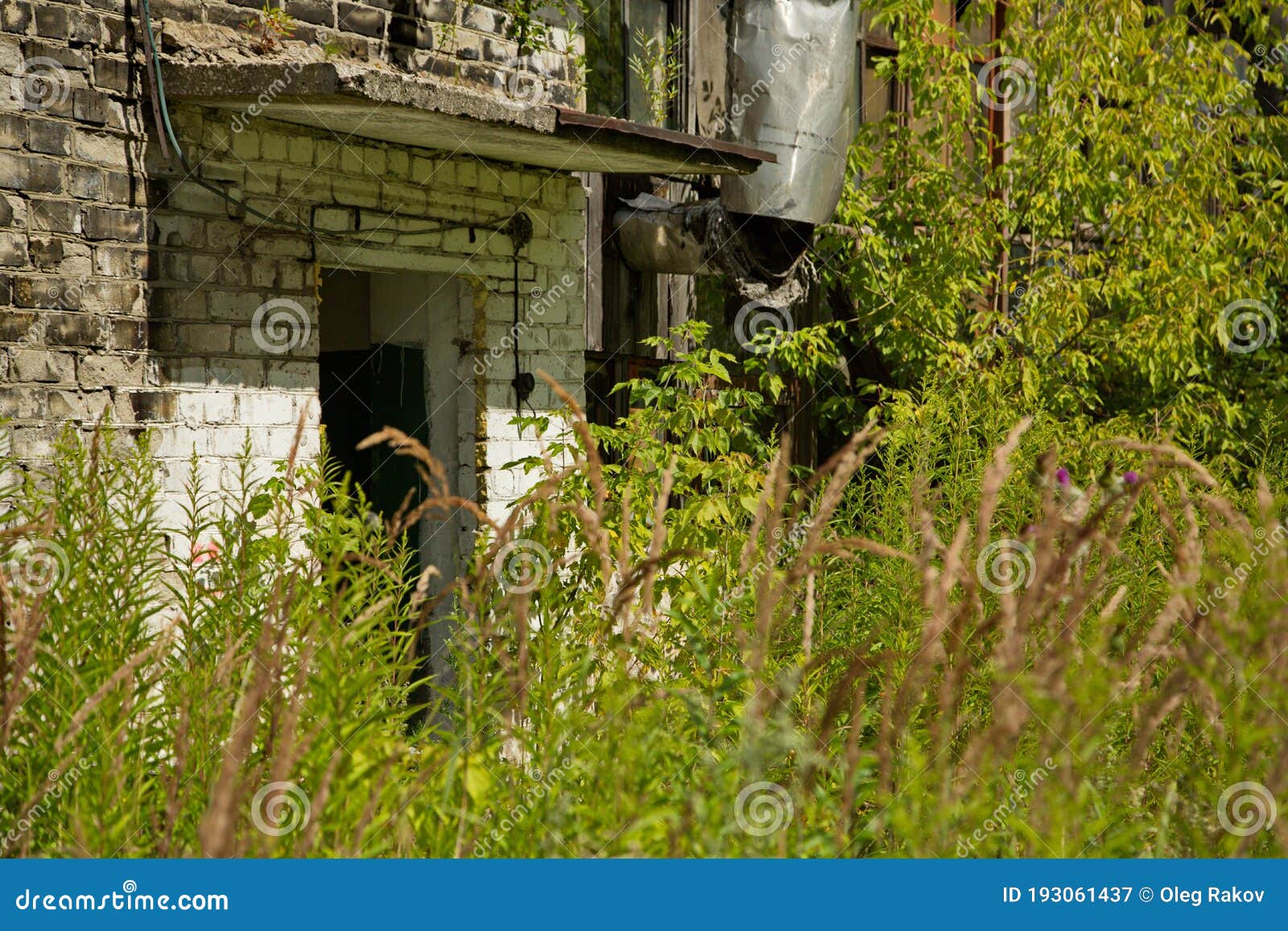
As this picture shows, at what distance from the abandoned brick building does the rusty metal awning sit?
1cm

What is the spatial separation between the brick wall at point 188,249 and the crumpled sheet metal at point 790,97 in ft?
7.32

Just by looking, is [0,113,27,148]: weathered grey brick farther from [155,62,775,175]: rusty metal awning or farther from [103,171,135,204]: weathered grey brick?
[155,62,775,175]: rusty metal awning

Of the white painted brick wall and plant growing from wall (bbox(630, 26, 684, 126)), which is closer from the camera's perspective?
the white painted brick wall

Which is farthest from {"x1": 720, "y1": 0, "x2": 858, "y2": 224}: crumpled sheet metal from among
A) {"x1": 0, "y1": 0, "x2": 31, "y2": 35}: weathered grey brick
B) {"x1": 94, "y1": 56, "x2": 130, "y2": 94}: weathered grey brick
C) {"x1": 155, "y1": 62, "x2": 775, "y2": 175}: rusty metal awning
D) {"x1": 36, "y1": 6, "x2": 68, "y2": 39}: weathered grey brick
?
{"x1": 0, "y1": 0, "x2": 31, "y2": 35}: weathered grey brick

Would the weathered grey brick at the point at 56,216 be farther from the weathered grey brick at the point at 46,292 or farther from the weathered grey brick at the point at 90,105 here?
the weathered grey brick at the point at 90,105

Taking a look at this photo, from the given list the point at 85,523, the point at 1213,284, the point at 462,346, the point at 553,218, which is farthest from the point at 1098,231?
the point at 85,523

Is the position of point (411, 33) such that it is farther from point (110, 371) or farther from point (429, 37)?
point (110, 371)

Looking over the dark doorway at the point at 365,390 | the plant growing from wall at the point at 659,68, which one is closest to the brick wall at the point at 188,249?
the dark doorway at the point at 365,390

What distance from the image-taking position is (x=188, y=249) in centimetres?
514

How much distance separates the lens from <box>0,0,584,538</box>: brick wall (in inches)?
184

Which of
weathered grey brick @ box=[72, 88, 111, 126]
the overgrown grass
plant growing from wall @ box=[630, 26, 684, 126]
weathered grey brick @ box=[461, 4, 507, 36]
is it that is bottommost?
the overgrown grass

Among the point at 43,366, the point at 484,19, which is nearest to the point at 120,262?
the point at 43,366

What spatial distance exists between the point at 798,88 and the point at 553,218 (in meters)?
2.23

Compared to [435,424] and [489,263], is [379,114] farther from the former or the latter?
[435,424]
